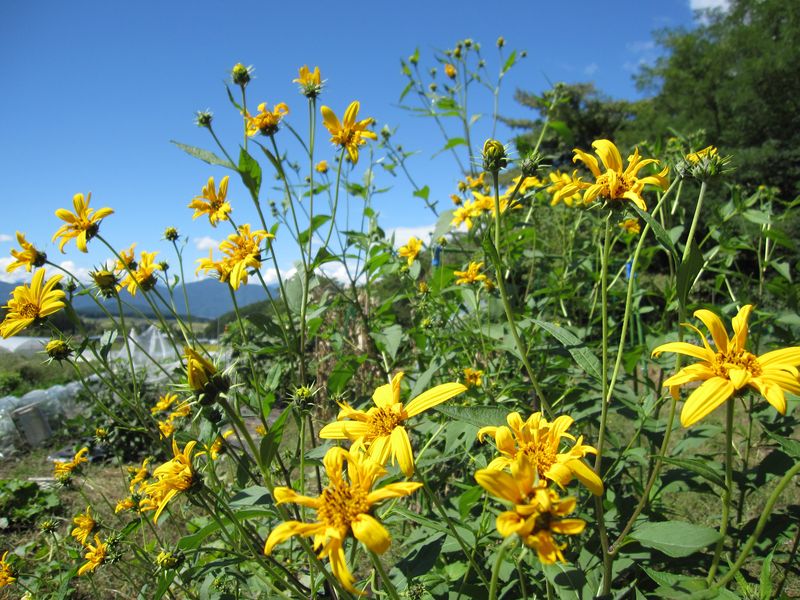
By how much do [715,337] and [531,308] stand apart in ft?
4.88

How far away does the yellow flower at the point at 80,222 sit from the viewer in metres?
1.93

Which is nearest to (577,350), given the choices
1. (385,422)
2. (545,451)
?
(545,451)

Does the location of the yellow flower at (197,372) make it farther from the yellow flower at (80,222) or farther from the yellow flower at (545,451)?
the yellow flower at (80,222)

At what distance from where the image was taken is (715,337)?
1.00 meters

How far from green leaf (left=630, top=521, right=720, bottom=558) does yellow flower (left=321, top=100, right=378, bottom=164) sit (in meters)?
1.76

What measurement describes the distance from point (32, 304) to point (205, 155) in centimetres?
93

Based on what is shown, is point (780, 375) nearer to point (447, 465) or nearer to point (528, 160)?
point (528, 160)

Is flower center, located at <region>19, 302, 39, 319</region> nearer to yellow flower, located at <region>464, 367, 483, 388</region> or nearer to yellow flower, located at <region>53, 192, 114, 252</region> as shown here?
yellow flower, located at <region>53, 192, 114, 252</region>

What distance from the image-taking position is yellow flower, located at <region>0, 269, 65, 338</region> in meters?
1.71

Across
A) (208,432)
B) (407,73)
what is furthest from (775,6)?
(208,432)

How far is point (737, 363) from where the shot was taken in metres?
0.95

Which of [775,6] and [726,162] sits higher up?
[775,6]

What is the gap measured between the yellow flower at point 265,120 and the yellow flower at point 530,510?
5.72 ft

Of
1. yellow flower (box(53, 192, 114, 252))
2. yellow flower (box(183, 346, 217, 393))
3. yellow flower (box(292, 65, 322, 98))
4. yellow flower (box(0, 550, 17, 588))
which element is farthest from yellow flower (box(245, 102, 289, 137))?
yellow flower (box(0, 550, 17, 588))
